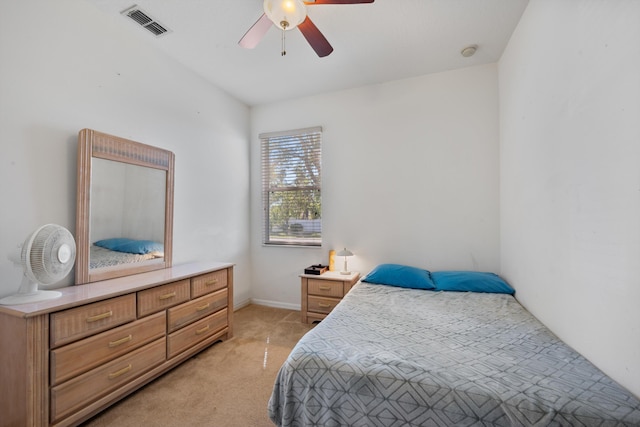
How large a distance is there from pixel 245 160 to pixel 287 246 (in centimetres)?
140

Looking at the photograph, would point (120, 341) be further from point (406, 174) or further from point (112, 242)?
point (406, 174)

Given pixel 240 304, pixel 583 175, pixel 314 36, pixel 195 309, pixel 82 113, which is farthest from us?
pixel 240 304

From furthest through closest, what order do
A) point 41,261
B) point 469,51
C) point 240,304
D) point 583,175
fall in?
point 240,304, point 469,51, point 41,261, point 583,175

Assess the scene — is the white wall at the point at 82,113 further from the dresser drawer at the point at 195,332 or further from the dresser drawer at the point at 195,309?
the dresser drawer at the point at 195,332

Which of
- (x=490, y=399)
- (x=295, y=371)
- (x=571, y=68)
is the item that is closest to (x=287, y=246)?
A: (x=295, y=371)

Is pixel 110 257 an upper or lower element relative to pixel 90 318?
upper

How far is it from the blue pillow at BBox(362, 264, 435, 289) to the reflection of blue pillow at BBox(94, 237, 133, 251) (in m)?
2.27

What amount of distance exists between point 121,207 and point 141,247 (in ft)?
1.32

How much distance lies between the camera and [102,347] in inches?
62.8

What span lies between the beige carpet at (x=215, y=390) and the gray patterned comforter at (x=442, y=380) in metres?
0.61

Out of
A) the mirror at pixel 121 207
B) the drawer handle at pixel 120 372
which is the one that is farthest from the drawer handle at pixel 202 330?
the mirror at pixel 121 207

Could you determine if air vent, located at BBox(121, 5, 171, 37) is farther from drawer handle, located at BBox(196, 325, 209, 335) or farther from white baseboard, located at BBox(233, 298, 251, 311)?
white baseboard, located at BBox(233, 298, 251, 311)

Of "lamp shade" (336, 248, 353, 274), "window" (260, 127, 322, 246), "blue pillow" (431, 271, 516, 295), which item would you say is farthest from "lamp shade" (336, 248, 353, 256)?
"blue pillow" (431, 271, 516, 295)

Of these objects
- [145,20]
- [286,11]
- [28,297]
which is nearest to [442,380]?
[286,11]
